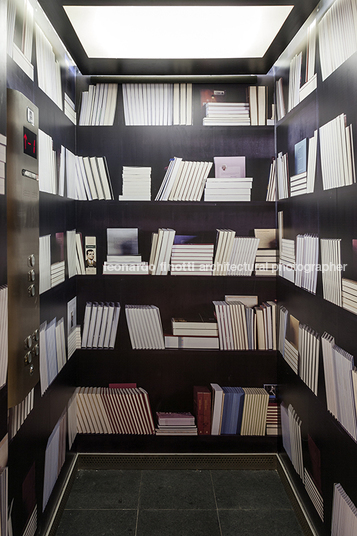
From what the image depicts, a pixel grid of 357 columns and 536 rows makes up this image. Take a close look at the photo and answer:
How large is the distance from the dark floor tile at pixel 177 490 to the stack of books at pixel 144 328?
895 millimetres

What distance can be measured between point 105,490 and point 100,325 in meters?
1.10

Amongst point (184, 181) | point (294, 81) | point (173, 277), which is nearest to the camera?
point (294, 81)

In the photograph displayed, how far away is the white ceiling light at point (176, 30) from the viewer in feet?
6.59

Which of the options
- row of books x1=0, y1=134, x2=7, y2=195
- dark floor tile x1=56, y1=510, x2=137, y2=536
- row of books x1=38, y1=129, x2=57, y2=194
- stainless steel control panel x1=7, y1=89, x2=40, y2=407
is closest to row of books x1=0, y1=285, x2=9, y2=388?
stainless steel control panel x1=7, y1=89, x2=40, y2=407

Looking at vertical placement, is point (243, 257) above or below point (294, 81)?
below

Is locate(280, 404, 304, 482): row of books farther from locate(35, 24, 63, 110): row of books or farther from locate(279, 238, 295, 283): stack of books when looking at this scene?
locate(35, 24, 63, 110): row of books

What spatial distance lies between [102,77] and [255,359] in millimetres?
2386

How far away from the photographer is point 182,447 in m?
2.86

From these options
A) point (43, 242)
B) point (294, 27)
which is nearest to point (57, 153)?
point (43, 242)

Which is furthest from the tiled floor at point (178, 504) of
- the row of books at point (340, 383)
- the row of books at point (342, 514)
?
the row of books at point (340, 383)

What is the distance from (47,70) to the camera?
7.00ft

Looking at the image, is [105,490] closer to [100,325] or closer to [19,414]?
[100,325]

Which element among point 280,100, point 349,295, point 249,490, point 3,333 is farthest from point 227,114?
point 249,490

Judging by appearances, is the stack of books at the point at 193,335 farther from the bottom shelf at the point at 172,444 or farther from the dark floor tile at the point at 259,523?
the dark floor tile at the point at 259,523
